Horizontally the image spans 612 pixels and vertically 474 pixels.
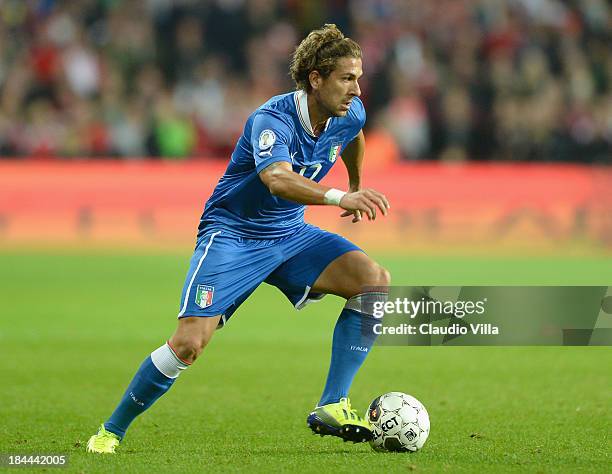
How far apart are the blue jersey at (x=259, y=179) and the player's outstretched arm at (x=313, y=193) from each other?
35cm

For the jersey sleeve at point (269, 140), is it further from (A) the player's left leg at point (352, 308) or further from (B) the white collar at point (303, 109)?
(A) the player's left leg at point (352, 308)

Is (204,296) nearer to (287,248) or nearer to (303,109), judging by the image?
(287,248)

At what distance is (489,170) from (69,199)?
5974mm

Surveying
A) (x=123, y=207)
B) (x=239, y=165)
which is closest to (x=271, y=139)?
(x=239, y=165)

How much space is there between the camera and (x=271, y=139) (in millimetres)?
5980

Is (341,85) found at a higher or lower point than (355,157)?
higher

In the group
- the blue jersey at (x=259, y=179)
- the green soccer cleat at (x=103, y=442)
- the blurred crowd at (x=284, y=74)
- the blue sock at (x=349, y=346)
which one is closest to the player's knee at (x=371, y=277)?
the blue sock at (x=349, y=346)

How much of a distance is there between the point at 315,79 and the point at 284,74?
1280cm

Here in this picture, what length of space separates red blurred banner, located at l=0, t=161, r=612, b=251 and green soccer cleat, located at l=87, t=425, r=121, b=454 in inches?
392

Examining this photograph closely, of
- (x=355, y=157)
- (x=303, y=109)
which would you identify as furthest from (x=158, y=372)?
(x=355, y=157)

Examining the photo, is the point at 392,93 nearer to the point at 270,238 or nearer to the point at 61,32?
the point at 61,32

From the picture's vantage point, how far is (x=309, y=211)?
15.9 m

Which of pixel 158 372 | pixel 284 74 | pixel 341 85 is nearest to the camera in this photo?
pixel 158 372

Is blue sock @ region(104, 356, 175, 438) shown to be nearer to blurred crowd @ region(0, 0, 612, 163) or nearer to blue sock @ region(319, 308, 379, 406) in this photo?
blue sock @ region(319, 308, 379, 406)
